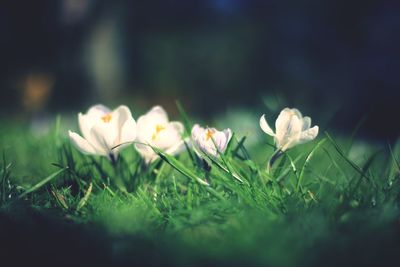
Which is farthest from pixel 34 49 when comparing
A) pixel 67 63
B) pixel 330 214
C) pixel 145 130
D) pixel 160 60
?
pixel 330 214

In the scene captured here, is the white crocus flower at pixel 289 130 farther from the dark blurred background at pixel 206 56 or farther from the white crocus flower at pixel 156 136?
the dark blurred background at pixel 206 56

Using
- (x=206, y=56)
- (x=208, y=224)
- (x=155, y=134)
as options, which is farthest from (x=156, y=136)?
(x=206, y=56)

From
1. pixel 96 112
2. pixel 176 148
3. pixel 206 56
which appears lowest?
pixel 176 148

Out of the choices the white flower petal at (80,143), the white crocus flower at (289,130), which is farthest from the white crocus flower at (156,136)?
the white crocus flower at (289,130)

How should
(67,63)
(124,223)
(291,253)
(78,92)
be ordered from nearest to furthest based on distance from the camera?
1. (291,253)
2. (124,223)
3. (67,63)
4. (78,92)

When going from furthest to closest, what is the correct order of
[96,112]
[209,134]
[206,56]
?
[206,56], [96,112], [209,134]

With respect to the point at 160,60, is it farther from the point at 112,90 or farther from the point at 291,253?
the point at 291,253

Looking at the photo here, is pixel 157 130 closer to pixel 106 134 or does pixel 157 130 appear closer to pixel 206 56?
pixel 106 134
